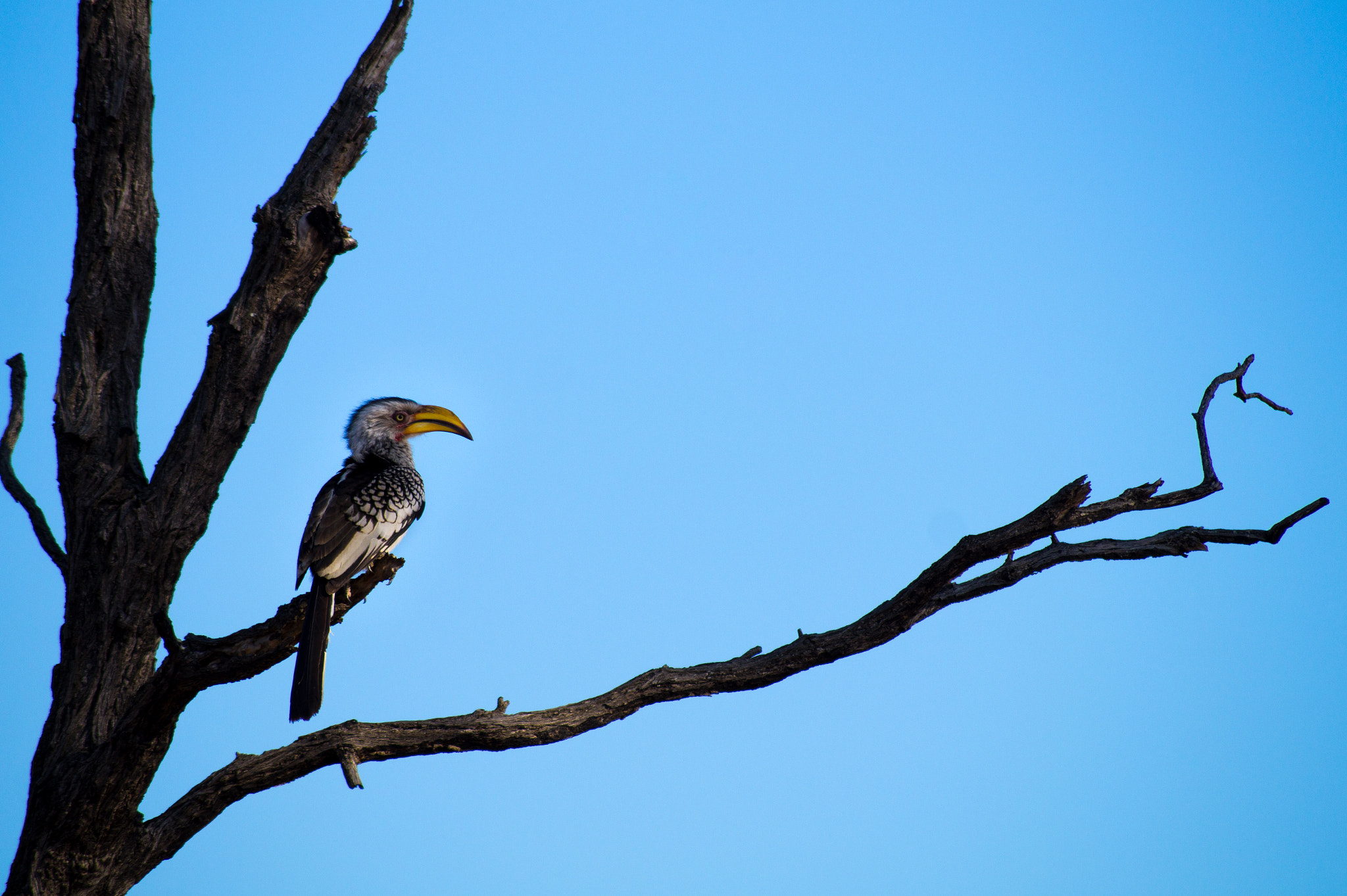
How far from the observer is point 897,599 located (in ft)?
12.6

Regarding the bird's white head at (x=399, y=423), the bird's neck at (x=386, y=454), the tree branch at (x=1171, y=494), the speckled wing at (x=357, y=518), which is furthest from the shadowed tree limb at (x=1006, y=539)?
the bird's white head at (x=399, y=423)

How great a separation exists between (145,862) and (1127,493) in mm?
4096

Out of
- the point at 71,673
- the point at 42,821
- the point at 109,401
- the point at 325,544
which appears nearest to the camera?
the point at 42,821

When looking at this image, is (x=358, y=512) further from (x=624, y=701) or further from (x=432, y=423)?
(x=624, y=701)

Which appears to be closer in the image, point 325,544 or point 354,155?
point 354,155

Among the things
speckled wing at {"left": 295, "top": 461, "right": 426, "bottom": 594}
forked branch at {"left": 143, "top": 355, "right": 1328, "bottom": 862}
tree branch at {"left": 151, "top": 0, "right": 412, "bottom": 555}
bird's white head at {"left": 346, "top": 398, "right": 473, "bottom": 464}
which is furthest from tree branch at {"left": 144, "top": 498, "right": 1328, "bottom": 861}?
bird's white head at {"left": 346, "top": 398, "right": 473, "bottom": 464}

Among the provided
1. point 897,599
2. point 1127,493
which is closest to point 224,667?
point 897,599

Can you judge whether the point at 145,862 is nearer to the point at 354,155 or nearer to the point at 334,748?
the point at 334,748

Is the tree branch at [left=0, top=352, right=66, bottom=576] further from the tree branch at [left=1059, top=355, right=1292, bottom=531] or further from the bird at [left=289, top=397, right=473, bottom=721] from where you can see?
the tree branch at [left=1059, top=355, right=1292, bottom=531]

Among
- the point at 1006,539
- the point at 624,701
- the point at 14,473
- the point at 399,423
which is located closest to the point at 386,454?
the point at 399,423

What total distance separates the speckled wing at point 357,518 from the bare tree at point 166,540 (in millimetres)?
507

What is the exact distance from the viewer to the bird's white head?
6461 mm

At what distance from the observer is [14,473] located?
4.46 m

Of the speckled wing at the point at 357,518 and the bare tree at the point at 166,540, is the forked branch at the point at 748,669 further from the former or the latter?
the speckled wing at the point at 357,518
